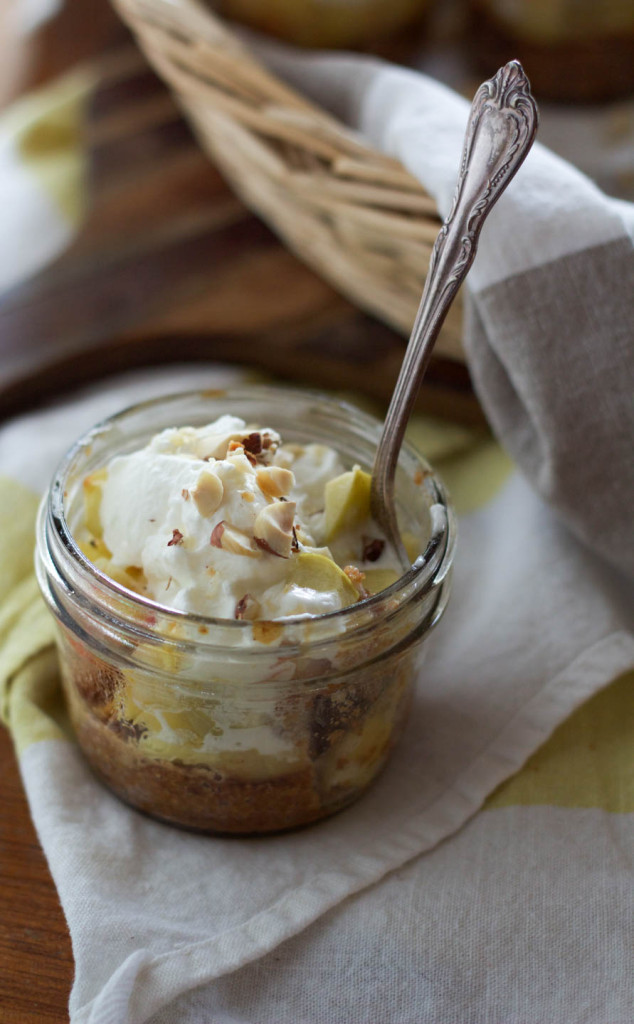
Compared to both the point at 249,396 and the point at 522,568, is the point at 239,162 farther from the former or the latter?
the point at 522,568

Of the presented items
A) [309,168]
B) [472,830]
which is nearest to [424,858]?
[472,830]

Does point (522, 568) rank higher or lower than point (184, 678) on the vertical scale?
lower

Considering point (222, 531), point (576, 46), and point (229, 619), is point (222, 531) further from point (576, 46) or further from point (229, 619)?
point (576, 46)

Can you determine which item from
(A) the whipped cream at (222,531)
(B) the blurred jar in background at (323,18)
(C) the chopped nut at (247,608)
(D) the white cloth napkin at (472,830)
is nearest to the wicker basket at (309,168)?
(D) the white cloth napkin at (472,830)

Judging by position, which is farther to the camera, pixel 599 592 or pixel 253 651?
pixel 599 592

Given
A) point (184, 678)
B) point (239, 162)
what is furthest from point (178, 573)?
point (239, 162)

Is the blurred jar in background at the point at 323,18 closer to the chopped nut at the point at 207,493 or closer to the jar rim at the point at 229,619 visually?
the jar rim at the point at 229,619
